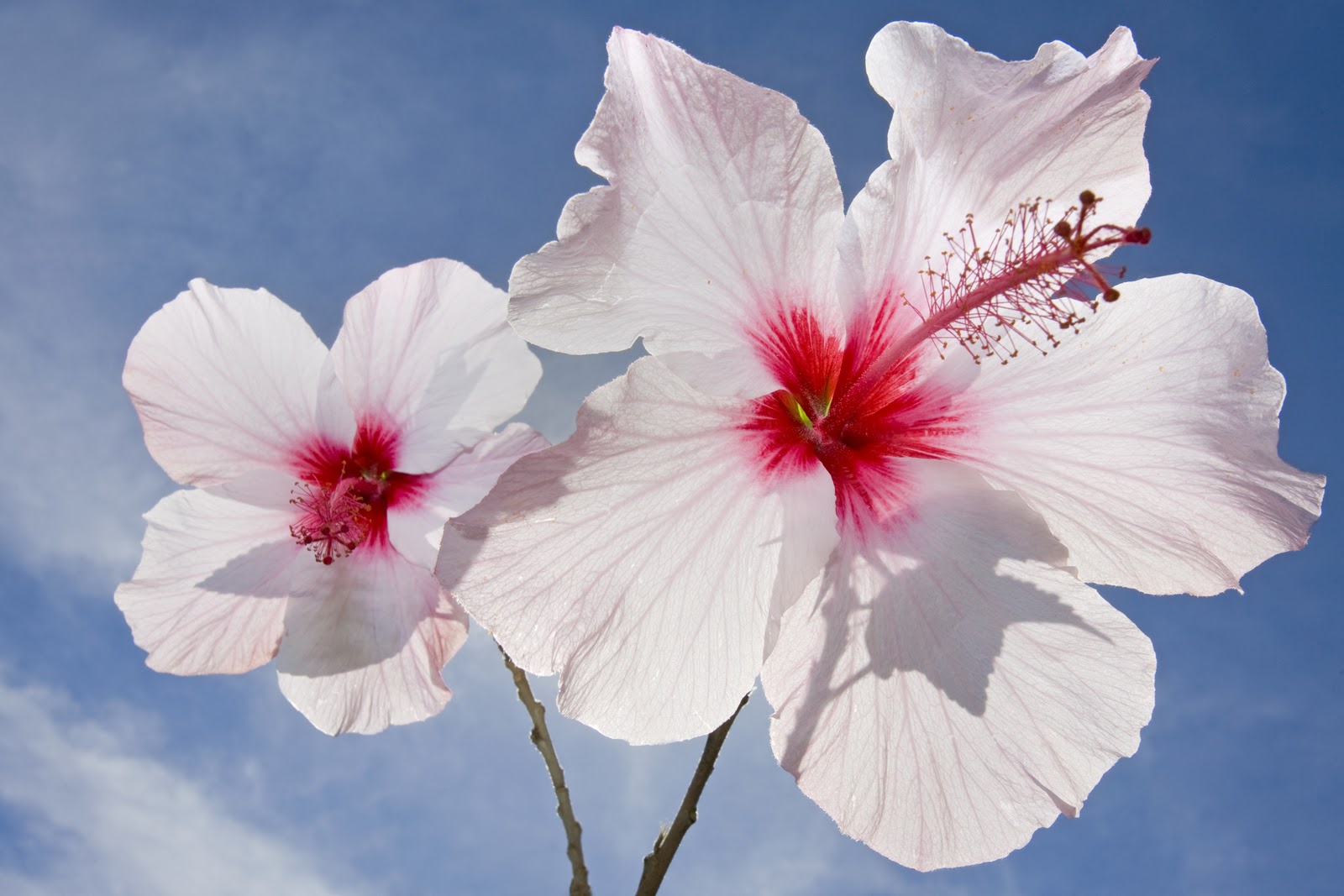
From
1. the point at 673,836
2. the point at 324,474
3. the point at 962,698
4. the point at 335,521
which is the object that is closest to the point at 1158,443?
the point at 962,698

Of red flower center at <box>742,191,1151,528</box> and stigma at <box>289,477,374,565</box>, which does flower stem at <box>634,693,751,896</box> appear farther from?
stigma at <box>289,477,374,565</box>

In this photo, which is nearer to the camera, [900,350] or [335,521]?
[900,350]

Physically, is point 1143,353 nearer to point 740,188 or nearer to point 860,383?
point 860,383

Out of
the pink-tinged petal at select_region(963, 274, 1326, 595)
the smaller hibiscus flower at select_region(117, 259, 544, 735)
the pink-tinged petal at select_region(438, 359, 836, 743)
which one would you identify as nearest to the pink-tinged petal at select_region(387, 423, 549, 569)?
the smaller hibiscus flower at select_region(117, 259, 544, 735)

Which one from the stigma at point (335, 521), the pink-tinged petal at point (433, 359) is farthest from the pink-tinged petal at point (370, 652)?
the pink-tinged petal at point (433, 359)

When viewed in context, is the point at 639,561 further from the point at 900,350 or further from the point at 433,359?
the point at 433,359

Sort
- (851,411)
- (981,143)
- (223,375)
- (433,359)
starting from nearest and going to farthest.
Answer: (981,143), (851,411), (433,359), (223,375)
